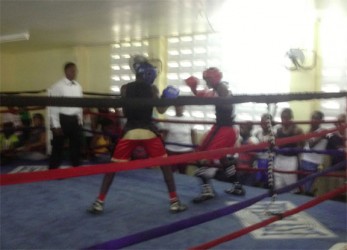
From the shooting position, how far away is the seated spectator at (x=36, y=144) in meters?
4.94

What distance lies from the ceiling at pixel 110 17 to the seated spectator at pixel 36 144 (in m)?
1.31

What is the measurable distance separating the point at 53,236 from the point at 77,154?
168 cm

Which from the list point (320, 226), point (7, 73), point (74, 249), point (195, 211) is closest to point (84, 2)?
point (195, 211)

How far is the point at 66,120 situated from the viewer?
364cm

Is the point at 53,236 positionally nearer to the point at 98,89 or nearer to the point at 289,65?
the point at 289,65

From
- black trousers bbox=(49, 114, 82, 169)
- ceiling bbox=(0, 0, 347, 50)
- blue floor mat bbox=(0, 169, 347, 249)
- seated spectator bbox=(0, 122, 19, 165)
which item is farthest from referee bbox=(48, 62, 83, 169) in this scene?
seated spectator bbox=(0, 122, 19, 165)

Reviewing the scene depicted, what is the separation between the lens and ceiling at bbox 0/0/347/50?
3.77 metres

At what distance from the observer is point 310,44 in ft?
14.9

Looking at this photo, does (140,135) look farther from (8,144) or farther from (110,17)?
(8,144)

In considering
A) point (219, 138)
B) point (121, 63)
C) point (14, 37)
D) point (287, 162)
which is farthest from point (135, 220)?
point (14, 37)

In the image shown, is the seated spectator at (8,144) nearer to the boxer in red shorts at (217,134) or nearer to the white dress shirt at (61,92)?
the white dress shirt at (61,92)

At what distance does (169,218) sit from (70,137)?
5.55ft

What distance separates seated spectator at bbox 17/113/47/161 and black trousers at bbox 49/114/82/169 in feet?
4.02

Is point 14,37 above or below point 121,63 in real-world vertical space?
above
